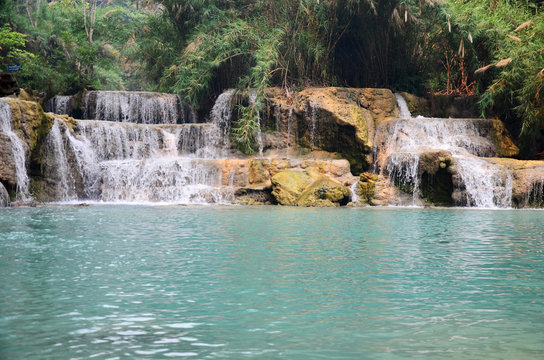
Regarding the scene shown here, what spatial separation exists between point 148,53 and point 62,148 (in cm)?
886

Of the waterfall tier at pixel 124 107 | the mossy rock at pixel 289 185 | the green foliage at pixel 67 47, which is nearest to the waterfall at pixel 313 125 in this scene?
the mossy rock at pixel 289 185

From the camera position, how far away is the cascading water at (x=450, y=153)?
47.2 ft

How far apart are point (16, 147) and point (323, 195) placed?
7535mm

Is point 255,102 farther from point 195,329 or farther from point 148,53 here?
point 195,329

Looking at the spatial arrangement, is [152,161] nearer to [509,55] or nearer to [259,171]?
[259,171]

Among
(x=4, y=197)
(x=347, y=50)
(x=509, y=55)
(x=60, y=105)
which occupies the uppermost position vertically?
(x=347, y=50)

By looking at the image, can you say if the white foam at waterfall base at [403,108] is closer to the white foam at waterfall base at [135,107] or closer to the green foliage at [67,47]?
the white foam at waterfall base at [135,107]

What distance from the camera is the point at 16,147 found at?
13617mm

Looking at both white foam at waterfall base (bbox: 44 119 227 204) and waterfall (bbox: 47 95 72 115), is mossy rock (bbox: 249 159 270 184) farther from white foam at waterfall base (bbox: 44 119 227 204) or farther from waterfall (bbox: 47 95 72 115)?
waterfall (bbox: 47 95 72 115)

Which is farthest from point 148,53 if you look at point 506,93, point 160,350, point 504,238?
point 160,350

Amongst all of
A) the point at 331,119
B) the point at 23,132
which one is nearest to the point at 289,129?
the point at 331,119

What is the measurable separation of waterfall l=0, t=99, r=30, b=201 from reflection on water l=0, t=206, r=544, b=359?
7.20 meters

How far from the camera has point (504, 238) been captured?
694 centimetres

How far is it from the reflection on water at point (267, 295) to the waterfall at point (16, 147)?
7.20 m
